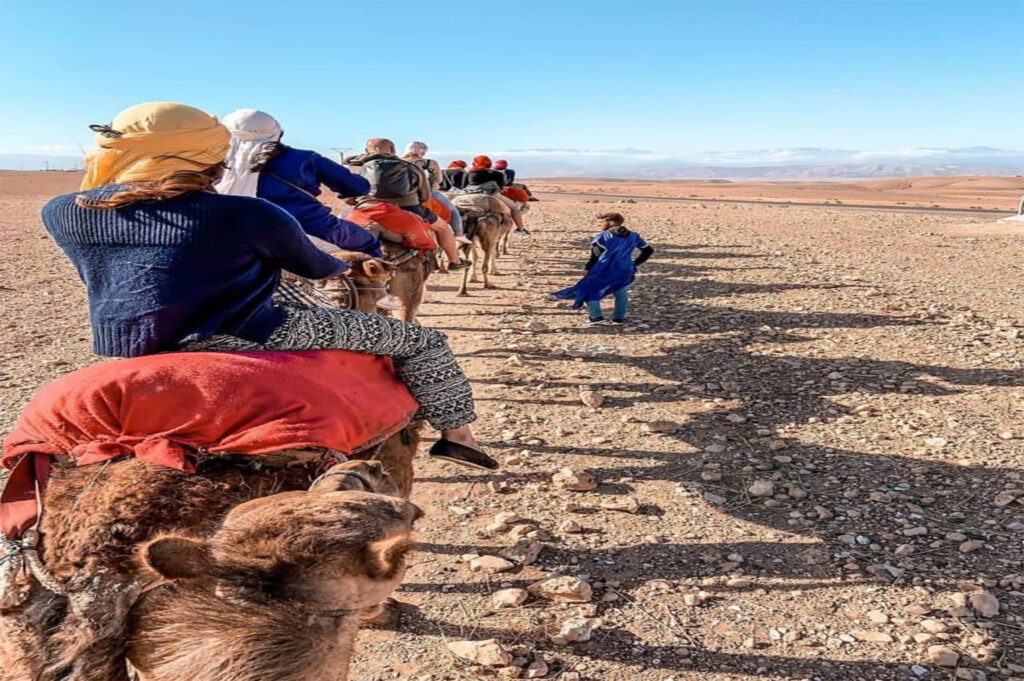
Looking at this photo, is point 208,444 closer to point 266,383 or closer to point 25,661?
point 266,383

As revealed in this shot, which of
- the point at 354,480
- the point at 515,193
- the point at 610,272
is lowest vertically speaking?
the point at 610,272

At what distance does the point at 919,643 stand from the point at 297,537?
10.4 feet

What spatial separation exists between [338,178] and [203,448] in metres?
3.42

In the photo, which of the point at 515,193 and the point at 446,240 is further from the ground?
the point at 515,193

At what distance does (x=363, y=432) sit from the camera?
7.22ft

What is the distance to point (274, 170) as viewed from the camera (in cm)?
464

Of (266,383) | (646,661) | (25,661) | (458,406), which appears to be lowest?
(646,661)

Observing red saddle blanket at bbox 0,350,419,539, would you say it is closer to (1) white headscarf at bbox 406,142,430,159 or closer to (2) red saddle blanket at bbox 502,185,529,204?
(1) white headscarf at bbox 406,142,430,159

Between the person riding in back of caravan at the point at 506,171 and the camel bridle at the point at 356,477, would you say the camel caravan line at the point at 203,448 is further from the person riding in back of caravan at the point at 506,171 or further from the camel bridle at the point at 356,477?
the person riding in back of caravan at the point at 506,171

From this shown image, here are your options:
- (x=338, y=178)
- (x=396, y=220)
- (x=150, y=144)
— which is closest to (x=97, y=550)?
(x=150, y=144)

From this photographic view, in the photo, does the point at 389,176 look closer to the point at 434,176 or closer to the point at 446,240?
the point at 446,240

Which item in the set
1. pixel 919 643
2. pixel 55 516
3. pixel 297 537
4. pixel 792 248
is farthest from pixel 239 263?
pixel 792 248

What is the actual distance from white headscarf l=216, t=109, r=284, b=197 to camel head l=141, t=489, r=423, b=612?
11.8ft

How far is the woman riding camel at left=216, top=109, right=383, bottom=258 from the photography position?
4.58 metres
